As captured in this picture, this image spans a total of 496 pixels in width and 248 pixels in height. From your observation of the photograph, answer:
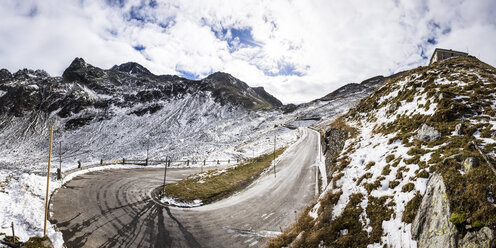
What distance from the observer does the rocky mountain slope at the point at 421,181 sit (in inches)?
276

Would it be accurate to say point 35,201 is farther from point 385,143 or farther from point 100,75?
point 100,75

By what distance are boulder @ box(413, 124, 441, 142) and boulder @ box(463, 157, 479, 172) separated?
4.36 metres

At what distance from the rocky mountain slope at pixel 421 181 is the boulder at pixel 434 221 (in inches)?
1.2

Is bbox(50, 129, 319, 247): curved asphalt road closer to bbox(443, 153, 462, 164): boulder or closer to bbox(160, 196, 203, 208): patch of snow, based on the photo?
bbox(160, 196, 203, 208): patch of snow

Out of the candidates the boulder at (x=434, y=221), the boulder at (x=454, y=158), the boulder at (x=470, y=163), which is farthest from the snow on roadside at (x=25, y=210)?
the boulder at (x=470, y=163)

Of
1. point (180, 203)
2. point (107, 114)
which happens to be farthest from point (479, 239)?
point (107, 114)

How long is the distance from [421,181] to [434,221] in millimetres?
2535

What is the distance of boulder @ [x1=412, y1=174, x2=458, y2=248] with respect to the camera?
681 cm

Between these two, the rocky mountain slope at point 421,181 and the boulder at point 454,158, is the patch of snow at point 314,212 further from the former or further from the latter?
the boulder at point 454,158

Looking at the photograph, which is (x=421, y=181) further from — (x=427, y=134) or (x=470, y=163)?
(x=427, y=134)

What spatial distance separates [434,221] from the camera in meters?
7.43

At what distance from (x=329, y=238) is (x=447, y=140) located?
8.36 meters

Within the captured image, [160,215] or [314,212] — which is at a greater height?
[314,212]

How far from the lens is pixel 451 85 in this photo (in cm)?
1753
